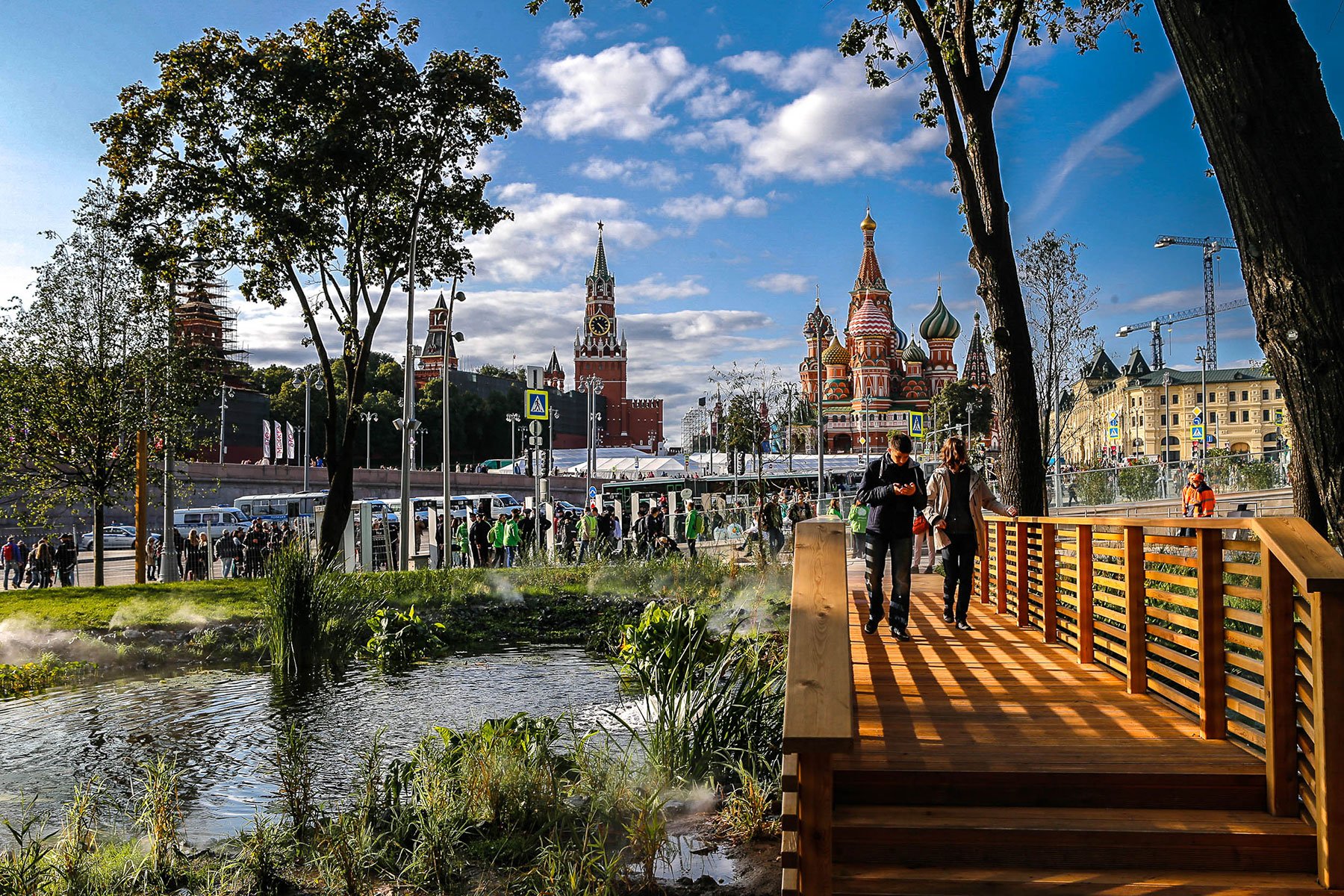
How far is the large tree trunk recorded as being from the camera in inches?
179

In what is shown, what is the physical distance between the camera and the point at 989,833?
4.10m

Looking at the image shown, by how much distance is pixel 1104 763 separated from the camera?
14.9ft

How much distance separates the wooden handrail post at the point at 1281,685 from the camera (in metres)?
4.12

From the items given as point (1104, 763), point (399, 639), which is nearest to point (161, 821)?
point (1104, 763)

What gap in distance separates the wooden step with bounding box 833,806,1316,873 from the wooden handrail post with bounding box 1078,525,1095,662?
2918 millimetres

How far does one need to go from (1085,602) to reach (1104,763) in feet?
9.13

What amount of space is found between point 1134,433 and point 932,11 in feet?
397

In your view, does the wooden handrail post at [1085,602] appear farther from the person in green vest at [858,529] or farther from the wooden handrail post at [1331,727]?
the person in green vest at [858,529]

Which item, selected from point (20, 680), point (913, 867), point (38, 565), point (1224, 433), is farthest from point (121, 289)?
point (1224, 433)

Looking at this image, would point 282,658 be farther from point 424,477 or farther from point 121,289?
point 424,477

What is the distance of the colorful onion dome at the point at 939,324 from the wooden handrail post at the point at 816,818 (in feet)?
356

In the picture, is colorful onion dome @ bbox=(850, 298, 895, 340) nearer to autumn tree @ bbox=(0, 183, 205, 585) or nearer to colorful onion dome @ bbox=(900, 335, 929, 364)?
colorful onion dome @ bbox=(900, 335, 929, 364)

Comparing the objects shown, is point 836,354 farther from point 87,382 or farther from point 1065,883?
point 1065,883

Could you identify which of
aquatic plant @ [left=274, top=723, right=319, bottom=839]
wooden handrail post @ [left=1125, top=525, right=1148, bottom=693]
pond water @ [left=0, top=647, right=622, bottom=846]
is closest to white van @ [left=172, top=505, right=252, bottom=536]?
pond water @ [left=0, top=647, right=622, bottom=846]
